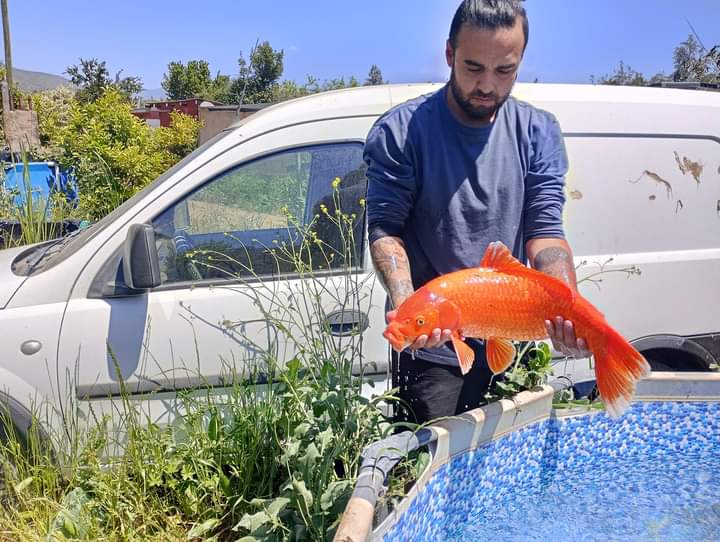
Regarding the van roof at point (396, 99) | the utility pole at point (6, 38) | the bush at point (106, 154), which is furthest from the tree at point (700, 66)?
the utility pole at point (6, 38)

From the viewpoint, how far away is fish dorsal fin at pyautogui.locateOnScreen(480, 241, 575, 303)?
1.81 meters

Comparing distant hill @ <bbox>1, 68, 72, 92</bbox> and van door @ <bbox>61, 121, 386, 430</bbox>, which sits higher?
distant hill @ <bbox>1, 68, 72, 92</bbox>

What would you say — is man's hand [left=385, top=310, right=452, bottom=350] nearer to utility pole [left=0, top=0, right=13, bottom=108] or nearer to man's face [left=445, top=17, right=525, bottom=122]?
man's face [left=445, top=17, right=525, bottom=122]

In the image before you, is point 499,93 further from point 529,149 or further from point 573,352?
point 573,352

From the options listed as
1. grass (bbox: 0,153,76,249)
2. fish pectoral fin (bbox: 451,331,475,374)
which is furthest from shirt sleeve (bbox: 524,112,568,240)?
grass (bbox: 0,153,76,249)

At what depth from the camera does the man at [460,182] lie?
85.0 inches

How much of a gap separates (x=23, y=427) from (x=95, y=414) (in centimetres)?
34

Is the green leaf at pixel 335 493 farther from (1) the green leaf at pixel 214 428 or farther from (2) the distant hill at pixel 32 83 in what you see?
(2) the distant hill at pixel 32 83

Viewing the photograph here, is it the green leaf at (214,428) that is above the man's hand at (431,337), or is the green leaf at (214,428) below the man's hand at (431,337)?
below

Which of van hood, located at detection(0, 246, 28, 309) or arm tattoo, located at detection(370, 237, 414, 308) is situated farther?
van hood, located at detection(0, 246, 28, 309)

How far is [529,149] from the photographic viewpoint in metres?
A: 2.35

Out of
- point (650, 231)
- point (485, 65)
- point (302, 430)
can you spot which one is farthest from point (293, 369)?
point (650, 231)

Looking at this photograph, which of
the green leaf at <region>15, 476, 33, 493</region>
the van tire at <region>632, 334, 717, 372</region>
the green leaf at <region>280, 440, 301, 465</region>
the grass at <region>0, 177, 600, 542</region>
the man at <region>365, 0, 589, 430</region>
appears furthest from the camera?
the van tire at <region>632, 334, 717, 372</region>

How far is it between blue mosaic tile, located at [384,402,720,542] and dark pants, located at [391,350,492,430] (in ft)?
0.69
